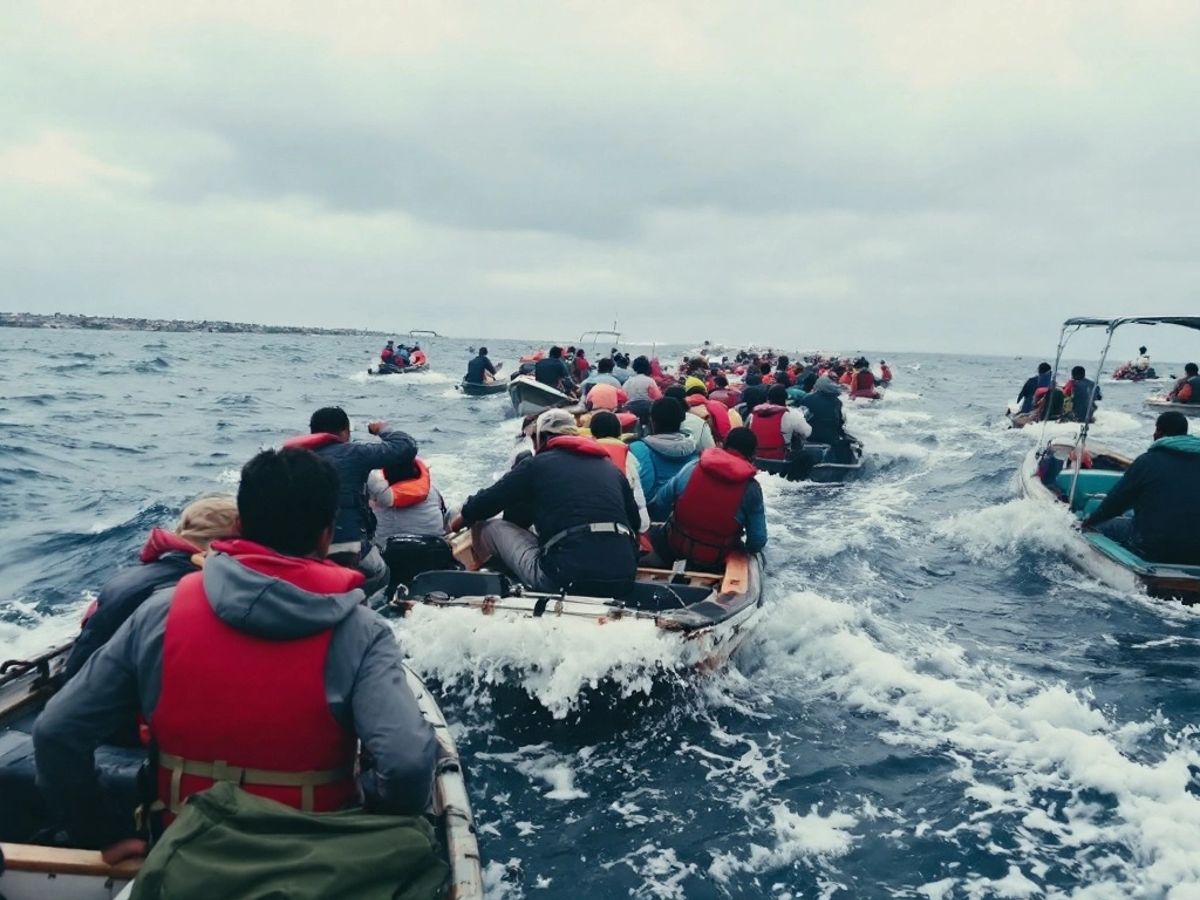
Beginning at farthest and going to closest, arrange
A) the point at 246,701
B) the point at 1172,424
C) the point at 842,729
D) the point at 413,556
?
the point at 1172,424, the point at 413,556, the point at 842,729, the point at 246,701

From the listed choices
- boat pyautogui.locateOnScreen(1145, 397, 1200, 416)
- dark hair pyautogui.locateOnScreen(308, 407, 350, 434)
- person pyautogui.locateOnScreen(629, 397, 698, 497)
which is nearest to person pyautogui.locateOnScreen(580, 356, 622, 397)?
person pyautogui.locateOnScreen(629, 397, 698, 497)

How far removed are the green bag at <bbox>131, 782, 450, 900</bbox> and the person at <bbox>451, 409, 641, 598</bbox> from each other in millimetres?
3316

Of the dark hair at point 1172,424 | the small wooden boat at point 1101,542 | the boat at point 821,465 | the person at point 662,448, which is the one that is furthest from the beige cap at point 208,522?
the boat at point 821,465

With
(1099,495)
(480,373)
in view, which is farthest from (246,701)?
(480,373)

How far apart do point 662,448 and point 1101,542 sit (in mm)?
5210

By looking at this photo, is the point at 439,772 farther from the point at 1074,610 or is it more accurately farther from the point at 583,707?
the point at 1074,610

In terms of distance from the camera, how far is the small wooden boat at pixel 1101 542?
7.99 m

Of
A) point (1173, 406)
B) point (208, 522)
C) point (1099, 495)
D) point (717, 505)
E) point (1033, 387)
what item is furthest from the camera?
point (1173, 406)

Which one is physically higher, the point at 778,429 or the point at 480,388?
the point at 778,429

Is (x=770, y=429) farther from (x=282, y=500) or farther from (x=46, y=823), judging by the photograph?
(x=282, y=500)

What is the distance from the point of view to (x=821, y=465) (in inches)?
597

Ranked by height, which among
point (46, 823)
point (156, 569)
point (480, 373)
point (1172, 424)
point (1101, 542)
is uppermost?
point (1172, 424)

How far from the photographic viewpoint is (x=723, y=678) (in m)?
6.11

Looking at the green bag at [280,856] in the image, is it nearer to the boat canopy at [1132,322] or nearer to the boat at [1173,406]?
the boat canopy at [1132,322]
